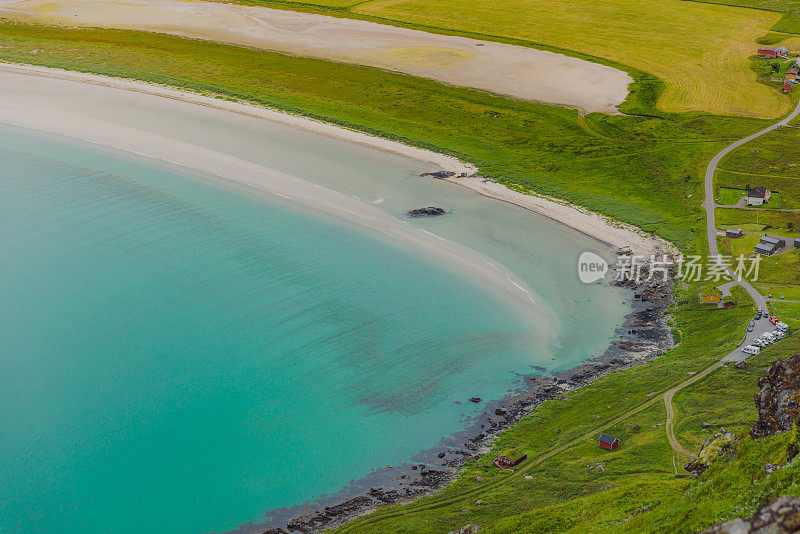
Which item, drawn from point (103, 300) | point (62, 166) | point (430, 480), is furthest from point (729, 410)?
point (62, 166)

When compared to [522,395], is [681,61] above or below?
above

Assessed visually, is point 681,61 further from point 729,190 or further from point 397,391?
point 397,391

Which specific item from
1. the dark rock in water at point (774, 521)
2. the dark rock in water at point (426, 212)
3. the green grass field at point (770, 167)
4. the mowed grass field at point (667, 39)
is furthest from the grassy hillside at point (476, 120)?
the dark rock in water at point (774, 521)

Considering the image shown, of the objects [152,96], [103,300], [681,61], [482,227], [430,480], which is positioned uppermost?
[681,61]

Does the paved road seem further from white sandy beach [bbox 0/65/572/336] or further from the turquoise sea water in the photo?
white sandy beach [bbox 0/65/572/336]

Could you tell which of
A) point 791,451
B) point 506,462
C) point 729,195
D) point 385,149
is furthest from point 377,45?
point 791,451

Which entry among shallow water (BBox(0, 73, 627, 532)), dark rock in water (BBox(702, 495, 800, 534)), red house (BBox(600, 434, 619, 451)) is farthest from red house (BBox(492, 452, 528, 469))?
dark rock in water (BBox(702, 495, 800, 534))

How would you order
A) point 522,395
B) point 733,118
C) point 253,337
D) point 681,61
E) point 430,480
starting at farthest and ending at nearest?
point 681,61 → point 733,118 → point 253,337 → point 522,395 → point 430,480

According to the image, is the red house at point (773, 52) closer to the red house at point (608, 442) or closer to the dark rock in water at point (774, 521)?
the red house at point (608, 442)

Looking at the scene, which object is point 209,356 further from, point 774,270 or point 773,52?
point 773,52
